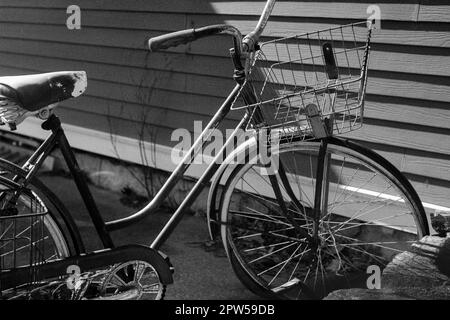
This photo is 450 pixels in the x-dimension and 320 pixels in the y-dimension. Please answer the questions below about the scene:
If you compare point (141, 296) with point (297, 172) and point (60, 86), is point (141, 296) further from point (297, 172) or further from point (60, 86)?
point (297, 172)

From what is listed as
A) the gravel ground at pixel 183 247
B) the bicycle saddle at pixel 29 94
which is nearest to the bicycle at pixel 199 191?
the bicycle saddle at pixel 29 94

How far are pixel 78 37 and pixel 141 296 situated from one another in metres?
2.98

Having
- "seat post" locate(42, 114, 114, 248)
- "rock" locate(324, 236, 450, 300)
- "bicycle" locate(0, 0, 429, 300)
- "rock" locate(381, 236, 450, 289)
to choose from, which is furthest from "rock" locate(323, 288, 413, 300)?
"seat post" locate(42, 114, 114, 248)

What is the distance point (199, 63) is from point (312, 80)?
0.95 m

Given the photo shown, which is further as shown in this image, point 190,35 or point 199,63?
point 199,63

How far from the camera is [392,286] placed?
9.30 feet

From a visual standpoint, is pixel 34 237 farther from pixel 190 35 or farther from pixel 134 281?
pixel 190 35

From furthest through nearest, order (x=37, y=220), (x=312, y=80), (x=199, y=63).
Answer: (x=199, y=63)
(x=312, y=80)
(x=37, y=220)

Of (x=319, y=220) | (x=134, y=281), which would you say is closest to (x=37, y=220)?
(x=134, y=281)

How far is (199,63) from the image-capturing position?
4430mm

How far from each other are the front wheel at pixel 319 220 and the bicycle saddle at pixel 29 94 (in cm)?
93

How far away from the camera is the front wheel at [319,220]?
2.92 m

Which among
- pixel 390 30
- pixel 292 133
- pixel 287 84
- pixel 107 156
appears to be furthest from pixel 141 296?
pixel 107 156

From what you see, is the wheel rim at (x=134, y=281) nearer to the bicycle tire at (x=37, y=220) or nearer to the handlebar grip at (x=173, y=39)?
the bicycle tire at (x=37, y=220)
